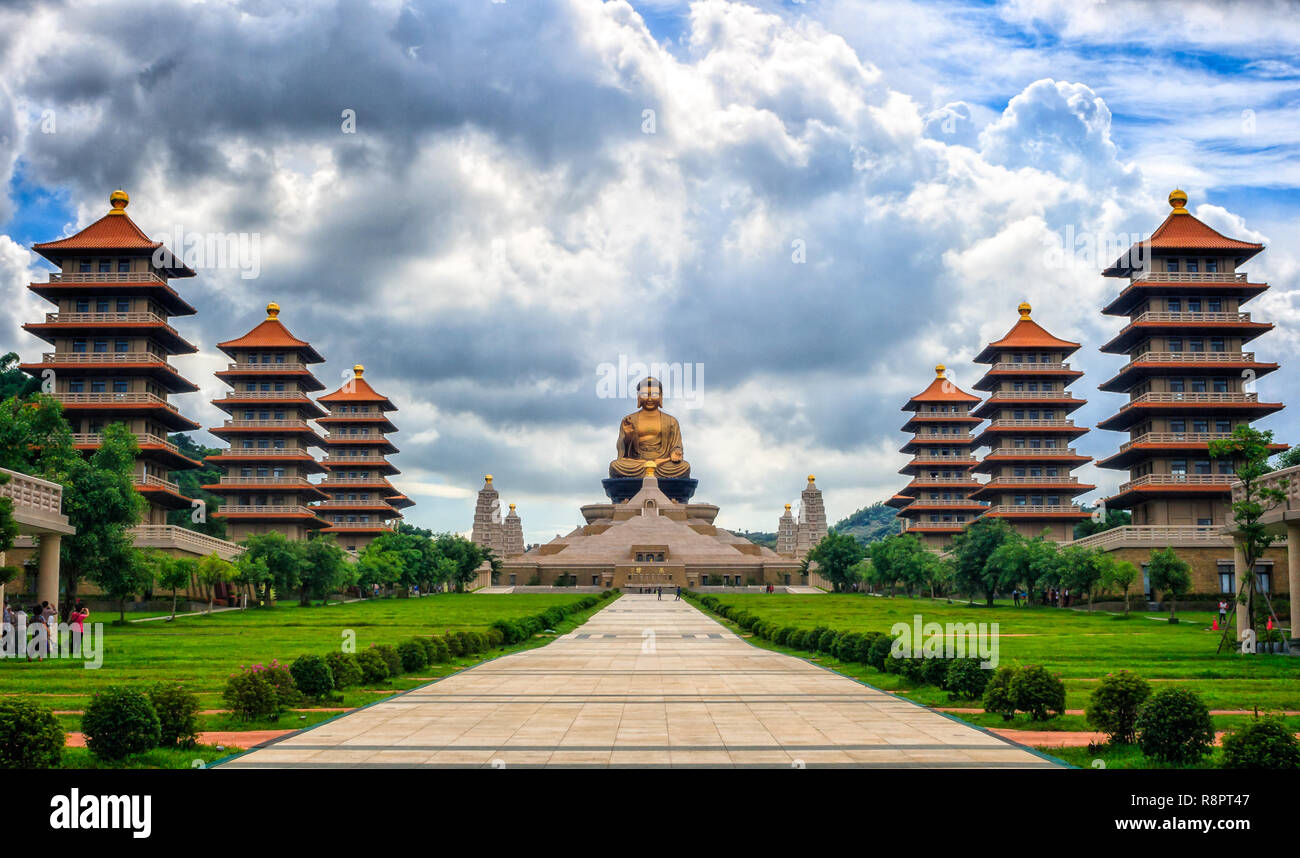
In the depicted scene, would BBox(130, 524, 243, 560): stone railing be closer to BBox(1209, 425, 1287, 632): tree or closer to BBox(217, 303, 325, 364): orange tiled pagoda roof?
BBox(217, 303, 325, 364): orange tiled pagoda roof

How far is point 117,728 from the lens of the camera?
536 inches

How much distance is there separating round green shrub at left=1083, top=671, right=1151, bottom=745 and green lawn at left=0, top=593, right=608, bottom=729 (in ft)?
35.8

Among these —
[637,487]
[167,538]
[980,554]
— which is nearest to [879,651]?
[980,554]

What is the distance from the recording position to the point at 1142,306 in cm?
6950

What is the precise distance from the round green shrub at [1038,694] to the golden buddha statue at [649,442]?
99.5 metres

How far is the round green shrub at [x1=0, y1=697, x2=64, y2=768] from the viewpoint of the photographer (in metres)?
11.6

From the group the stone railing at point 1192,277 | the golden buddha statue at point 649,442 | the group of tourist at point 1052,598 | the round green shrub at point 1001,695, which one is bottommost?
the group of tourist at point 1052,598

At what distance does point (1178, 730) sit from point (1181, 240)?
6257cm

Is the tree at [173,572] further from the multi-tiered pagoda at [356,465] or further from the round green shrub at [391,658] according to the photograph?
the multi-tiered pagoda at [356,465]

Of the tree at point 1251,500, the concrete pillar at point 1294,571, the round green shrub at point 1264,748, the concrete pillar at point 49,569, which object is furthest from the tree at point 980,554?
the round green shrub at point 1264,748

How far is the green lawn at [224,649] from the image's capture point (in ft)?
68.9

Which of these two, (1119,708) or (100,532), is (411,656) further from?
(100,532)
